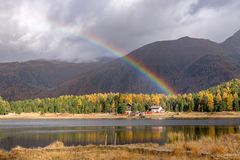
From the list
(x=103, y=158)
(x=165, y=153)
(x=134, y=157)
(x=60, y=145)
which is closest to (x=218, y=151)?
(x=165, y=153)

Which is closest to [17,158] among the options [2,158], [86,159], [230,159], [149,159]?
[2,158]

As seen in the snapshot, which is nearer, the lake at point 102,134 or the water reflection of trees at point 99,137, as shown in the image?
the water reflection of trees at point 99,137

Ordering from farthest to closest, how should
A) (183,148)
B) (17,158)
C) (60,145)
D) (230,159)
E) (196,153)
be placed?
(60,145) → (183,148) → (17,158) → (196,153) → (230,159)

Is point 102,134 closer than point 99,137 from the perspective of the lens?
No

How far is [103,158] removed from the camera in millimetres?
39219

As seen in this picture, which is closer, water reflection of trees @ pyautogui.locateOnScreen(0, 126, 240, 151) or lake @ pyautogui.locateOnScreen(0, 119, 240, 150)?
water reflection of trees @ pyautogui.locateOnScreen(0, 126, 240, 151)

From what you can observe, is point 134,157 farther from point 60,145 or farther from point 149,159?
point 60,145

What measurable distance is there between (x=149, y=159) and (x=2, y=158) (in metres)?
17.7

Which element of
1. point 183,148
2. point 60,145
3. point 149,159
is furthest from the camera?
point 60,145

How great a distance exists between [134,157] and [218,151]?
903 cm

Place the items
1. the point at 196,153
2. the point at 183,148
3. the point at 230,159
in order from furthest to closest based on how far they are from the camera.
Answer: the point at 183,148
the point at 196,153
the point at 230,159

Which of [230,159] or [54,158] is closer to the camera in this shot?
[230,159]

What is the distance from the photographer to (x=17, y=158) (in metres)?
43.1

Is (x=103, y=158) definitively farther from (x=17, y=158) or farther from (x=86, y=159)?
(x=17, y=158)
